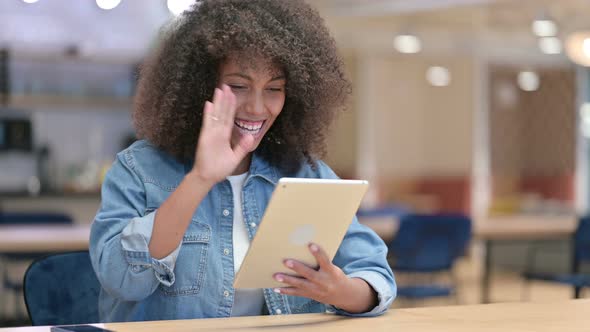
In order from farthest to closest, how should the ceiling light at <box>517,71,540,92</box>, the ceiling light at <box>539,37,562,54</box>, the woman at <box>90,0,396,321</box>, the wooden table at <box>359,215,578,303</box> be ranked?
1. the ceiling light at <box>517,71,540,92</box>
2. the ceiling light at <box>539,37,562,54</box>
3. the wooden table at <box>359,215,578,303</box>
4. the woman at <box>90,0,396,321</box>

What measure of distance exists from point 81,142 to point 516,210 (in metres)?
5.06

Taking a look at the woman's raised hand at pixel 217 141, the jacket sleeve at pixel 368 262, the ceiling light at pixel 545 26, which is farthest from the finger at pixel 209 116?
the ceiling light at pixel 545 26

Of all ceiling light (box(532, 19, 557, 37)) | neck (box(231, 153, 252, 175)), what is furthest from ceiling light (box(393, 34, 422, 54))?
neck (box(231, 153, 252, 175))

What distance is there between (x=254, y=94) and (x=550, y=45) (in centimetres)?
1010

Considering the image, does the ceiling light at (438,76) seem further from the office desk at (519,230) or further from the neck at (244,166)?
the neck at (244,166)

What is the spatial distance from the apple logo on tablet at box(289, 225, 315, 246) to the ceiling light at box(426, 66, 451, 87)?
989cm

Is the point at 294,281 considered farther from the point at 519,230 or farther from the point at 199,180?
the point at 519,230

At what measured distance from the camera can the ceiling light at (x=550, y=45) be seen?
36.9ft

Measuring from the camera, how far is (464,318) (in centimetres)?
198

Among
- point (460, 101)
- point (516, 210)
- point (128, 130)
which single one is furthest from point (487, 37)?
point (128, 130)

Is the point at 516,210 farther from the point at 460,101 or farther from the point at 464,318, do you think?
the point at 464,318

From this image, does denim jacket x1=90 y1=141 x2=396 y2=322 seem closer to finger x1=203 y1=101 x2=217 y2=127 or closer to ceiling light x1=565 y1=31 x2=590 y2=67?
finger x1=203 y1=101 x2=217 y2=127

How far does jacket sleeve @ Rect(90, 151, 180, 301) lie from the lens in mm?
1890

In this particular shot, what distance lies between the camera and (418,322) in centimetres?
192
